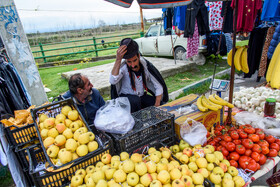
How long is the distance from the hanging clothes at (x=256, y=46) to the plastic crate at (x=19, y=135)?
220 inches

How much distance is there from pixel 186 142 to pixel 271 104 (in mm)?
1576

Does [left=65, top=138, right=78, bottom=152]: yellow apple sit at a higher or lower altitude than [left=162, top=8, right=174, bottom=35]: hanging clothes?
lower

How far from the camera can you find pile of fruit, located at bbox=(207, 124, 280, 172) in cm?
193

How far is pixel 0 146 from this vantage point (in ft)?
5.88

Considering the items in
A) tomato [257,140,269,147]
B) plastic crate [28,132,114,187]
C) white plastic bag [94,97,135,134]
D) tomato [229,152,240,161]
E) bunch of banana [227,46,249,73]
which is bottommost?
tomato [229,152,240,161]

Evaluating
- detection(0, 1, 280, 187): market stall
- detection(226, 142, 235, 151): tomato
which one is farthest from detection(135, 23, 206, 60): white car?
detection(226, 142, 235, 151): tomato

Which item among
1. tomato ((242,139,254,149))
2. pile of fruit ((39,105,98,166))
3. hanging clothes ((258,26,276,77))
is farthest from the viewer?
hanging clothes ((258,26,276,77))

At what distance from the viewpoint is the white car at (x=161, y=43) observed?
8031mm

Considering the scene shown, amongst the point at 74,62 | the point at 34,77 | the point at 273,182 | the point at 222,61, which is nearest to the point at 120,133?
the point at 273,182

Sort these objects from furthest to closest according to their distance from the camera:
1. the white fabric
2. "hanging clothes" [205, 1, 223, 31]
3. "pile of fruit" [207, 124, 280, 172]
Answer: "hanging clothes" [205, 1, 223, 31], the white fabric, "pile of fruit" [207, 124, 280, 172]

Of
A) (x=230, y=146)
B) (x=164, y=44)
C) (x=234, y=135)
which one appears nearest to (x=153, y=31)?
(x=164, y=44)

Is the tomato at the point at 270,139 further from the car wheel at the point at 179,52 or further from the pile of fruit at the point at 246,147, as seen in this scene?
the car wheel at the point at 179,52

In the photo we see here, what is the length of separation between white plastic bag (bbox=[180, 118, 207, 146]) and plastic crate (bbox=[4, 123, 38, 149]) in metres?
1.77

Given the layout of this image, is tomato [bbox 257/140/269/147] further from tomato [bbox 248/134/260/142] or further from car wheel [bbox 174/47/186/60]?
car wheel [bbox 174/47/186/60]
